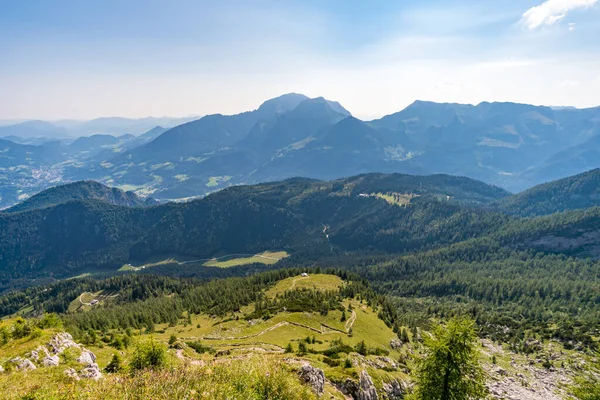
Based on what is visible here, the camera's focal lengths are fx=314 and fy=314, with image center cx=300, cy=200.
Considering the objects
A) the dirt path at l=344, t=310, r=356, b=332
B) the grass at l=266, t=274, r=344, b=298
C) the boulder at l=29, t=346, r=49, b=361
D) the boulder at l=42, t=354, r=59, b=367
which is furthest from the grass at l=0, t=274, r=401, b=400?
the grass at l=266, t=274, r=344, b=298

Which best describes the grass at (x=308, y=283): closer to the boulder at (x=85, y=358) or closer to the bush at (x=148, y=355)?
the boulder at (x=85, y=358)

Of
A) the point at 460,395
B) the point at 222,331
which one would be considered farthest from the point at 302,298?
the point at 460,395

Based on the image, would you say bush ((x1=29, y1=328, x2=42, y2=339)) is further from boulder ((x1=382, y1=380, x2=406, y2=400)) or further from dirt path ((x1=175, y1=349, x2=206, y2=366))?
boulder ((x1=382, y1=380, x2=406, y2=400))

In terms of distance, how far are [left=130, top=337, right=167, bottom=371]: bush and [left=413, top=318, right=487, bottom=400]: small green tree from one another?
33.6 m

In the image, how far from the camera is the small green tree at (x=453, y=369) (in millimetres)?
40250

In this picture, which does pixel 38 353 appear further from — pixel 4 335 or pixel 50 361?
pixel 4 335

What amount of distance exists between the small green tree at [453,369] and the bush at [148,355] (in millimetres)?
33576

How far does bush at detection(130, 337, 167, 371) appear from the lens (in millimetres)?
35844

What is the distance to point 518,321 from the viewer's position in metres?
152

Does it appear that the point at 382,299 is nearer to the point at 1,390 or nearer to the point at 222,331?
the point at 222,331

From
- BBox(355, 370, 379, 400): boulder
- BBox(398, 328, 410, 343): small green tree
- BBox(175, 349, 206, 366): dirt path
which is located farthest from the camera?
BBox(398, 328, 410, 343): small green tree

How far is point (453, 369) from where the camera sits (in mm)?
39875

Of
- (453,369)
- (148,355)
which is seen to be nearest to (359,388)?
(453,369)

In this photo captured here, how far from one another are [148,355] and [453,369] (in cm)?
3738
